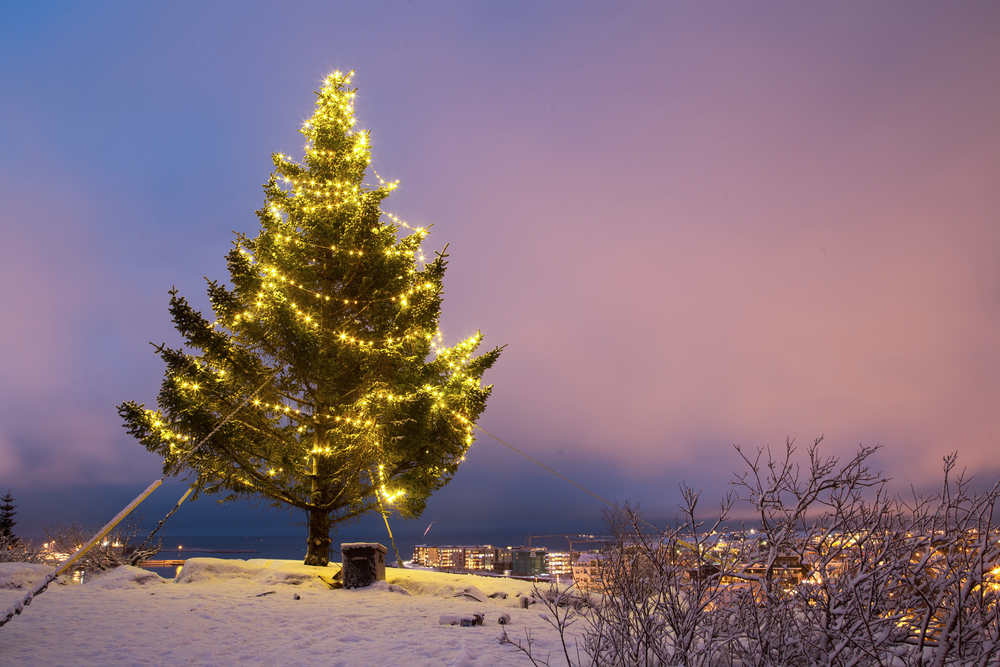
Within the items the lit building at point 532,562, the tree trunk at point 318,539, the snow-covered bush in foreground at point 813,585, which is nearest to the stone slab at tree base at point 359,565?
the tree trunk at point 318,539

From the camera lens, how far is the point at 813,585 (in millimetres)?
3152

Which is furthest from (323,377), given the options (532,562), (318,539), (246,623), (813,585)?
(532,562)

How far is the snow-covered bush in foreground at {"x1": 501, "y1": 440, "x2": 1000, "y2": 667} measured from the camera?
8.95 ft

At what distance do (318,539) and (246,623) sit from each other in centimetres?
413

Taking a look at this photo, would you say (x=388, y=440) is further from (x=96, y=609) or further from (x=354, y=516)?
(x=96, y=609)

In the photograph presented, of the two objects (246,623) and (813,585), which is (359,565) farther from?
(813,585)

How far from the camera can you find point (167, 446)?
8.72m

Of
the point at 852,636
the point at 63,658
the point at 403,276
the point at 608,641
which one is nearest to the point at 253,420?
the point at 403,276

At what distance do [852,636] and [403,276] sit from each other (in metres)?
9.09

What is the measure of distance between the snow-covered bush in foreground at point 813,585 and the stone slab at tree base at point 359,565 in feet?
18.6

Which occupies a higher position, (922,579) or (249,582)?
(922,579)

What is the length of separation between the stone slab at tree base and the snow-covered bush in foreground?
567 cm

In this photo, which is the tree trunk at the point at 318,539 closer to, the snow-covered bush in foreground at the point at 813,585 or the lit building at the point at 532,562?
the snow-covered bush in foreground at the point at 813,585

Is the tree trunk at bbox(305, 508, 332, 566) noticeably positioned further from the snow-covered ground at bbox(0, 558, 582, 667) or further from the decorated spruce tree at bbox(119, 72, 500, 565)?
the snow-covered ground at bbox(0, 558, 582, 667)
